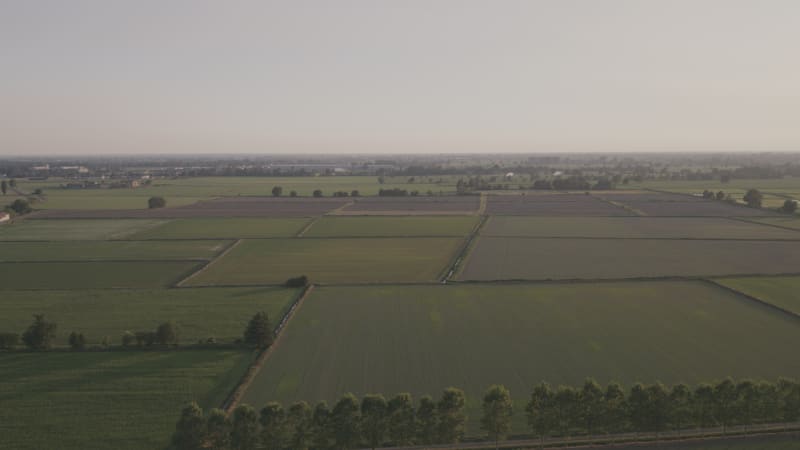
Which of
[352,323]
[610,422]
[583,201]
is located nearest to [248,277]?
[352,323]

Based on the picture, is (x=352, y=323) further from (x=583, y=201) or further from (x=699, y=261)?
(x=583, y=201)

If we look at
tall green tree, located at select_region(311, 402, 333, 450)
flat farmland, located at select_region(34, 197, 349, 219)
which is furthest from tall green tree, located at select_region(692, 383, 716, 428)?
flat farmland, located at select_region(34, 197, 349, 219)

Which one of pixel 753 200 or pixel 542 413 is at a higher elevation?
pixel 753 200

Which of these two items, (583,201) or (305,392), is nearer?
(305,392)

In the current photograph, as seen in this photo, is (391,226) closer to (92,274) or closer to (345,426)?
(92,274)

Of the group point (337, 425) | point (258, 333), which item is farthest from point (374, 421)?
point (258, 333)

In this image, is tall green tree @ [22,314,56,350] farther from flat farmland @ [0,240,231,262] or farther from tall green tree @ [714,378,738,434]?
tall green tree @ [714,378,738,434]

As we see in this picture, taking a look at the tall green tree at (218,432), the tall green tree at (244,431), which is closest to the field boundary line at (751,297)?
the tall green tree at (244,431)
